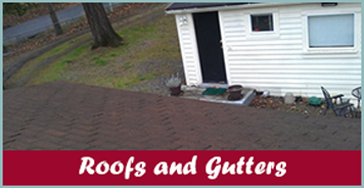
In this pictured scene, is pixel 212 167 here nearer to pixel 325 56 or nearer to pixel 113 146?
pixel 113 146

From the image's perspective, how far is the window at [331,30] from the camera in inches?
337

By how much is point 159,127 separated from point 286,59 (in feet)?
20.8

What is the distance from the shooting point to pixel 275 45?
952 cm

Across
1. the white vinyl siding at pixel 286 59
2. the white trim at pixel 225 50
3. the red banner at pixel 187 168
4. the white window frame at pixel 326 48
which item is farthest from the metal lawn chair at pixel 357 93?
the red banner at pixel 187 168

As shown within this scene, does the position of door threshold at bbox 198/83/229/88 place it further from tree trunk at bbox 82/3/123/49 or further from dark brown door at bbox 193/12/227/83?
tree trunk at bbox 82/3/123/49

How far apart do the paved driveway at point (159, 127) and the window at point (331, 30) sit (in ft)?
15.6

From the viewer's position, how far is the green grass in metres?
13.7

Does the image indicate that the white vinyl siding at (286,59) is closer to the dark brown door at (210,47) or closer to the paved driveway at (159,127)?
the dark brown door at (210,47)

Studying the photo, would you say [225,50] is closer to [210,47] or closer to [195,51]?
[210,47]

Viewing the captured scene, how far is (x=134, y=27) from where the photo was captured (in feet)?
66.3

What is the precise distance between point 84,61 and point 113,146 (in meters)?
13.5

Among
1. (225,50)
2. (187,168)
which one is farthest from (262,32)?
(187,168)

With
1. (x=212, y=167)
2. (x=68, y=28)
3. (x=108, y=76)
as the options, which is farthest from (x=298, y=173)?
(x=68, y=28)

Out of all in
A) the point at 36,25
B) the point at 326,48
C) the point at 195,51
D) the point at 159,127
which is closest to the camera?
the point at 159,127
